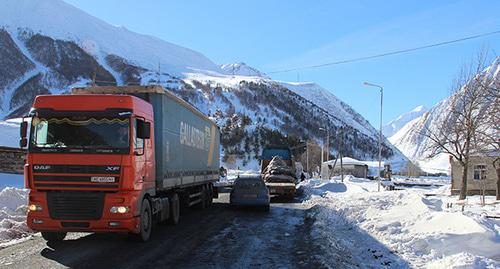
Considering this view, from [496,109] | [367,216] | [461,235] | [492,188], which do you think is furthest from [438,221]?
[492,188]

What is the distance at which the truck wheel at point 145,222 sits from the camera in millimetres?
11914

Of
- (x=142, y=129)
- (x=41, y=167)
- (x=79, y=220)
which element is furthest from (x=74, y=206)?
(x=142, y=129)

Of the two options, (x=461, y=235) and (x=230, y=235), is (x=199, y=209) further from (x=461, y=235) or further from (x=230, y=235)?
(x=461, y=235)

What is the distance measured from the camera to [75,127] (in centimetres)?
1130

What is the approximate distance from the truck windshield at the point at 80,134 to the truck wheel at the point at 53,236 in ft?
6.65

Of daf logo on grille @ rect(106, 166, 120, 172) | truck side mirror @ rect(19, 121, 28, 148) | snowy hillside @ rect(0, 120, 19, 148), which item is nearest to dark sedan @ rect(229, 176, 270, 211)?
daf logo on grille @ rect(106, 166, 120, 172)

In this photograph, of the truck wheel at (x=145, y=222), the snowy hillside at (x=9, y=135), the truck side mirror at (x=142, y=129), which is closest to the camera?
the truck side mirror at (x=142, y=129)

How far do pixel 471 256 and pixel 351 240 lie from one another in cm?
420

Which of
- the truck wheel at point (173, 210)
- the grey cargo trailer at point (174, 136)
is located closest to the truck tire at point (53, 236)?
the grey cargo trailer at point (174, 136)

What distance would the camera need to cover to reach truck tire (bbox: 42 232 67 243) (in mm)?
11727

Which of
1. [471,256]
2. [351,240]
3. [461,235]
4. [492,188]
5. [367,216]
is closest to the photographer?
[471,256]

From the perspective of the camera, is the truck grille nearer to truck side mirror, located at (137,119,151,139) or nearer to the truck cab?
the truck cab

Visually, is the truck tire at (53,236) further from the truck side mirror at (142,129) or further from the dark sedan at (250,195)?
the dark sedan at (250,195)

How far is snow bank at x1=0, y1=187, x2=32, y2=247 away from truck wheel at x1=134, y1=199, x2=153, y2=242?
295 cm
